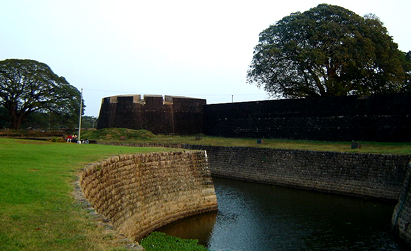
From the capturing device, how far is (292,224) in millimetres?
11258

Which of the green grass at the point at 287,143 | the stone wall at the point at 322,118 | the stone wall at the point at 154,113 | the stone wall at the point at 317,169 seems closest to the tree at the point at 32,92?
the stone wall at the point at 154,113

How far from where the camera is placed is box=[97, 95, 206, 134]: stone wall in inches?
1136

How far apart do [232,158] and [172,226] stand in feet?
36.2

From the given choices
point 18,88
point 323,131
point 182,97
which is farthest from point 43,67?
point 323,131

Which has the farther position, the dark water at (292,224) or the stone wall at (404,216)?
the dark water at (292,224)

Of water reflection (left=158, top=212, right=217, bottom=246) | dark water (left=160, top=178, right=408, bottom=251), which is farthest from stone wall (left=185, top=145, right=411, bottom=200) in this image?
water reflection (left=158, top=212, right=217, bottom=246)

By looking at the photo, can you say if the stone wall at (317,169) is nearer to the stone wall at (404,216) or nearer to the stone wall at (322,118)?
the stone wall at (404,216)

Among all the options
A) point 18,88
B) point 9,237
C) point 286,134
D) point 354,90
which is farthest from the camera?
point 18,88

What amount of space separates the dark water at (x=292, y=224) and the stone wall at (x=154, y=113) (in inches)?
585

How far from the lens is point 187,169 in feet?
41.5

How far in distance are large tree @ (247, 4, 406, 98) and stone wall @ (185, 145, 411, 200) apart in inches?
313

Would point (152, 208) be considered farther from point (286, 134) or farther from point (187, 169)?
point (286, 134)

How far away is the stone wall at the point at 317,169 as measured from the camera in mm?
14633

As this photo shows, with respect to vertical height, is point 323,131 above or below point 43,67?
below
